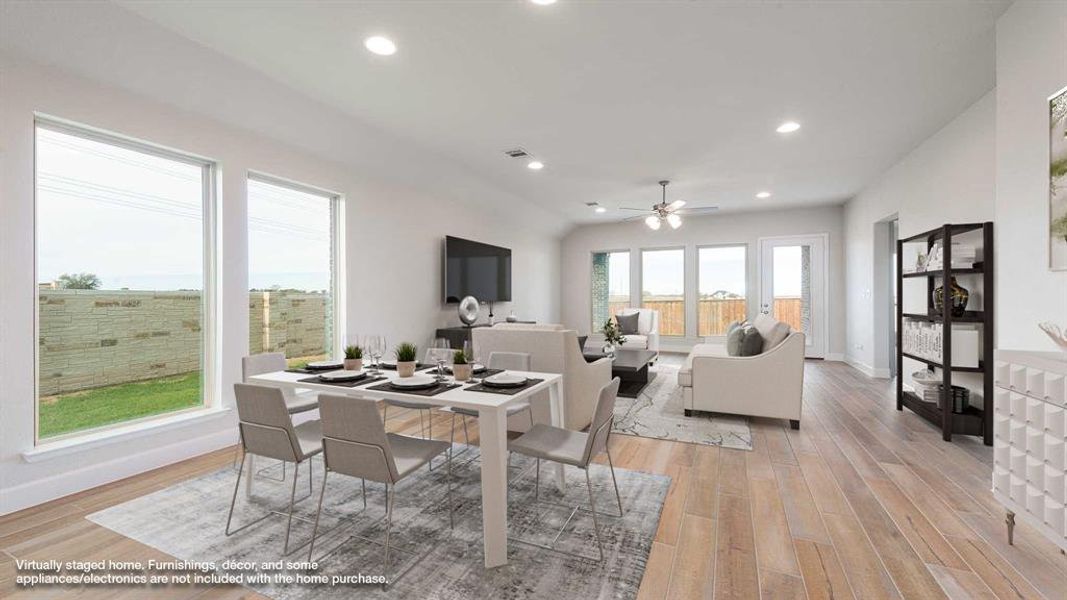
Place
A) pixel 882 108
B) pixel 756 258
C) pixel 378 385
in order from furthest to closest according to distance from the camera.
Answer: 1. pixel 756 258
2. pixel 882 108
3. pixel 378 385

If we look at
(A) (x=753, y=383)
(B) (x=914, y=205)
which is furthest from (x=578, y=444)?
(B) (x=914, y=205)

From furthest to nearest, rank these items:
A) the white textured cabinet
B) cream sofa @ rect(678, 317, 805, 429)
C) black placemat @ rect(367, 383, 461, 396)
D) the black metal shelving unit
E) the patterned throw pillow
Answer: the patterned throw pillow < cream sofa @ rect(678, 317, 805, 429) < the black metal shelving unit < black placemat @ rect(367, 383, 461, 396) < the white textured cabinet

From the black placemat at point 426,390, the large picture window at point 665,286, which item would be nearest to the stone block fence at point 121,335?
the black placemat at point 426,390

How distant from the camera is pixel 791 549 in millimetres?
1905

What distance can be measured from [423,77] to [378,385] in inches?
84.0

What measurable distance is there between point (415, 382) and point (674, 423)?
101 inches

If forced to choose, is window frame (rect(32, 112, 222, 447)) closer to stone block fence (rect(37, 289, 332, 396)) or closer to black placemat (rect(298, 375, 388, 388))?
stone block fence (rect(37, 289, 332, 396))

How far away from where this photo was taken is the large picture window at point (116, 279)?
8.24ft

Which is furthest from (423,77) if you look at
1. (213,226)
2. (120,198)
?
(120,198)

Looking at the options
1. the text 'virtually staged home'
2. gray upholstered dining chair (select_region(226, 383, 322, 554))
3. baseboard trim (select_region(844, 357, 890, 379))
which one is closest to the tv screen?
the text 'virtually staged home'

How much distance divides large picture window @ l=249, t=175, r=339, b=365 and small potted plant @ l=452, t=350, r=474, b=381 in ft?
7.37

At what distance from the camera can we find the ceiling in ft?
7.53

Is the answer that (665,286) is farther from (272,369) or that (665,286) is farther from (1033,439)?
(272,369)

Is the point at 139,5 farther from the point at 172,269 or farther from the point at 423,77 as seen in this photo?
the point at 172,269
